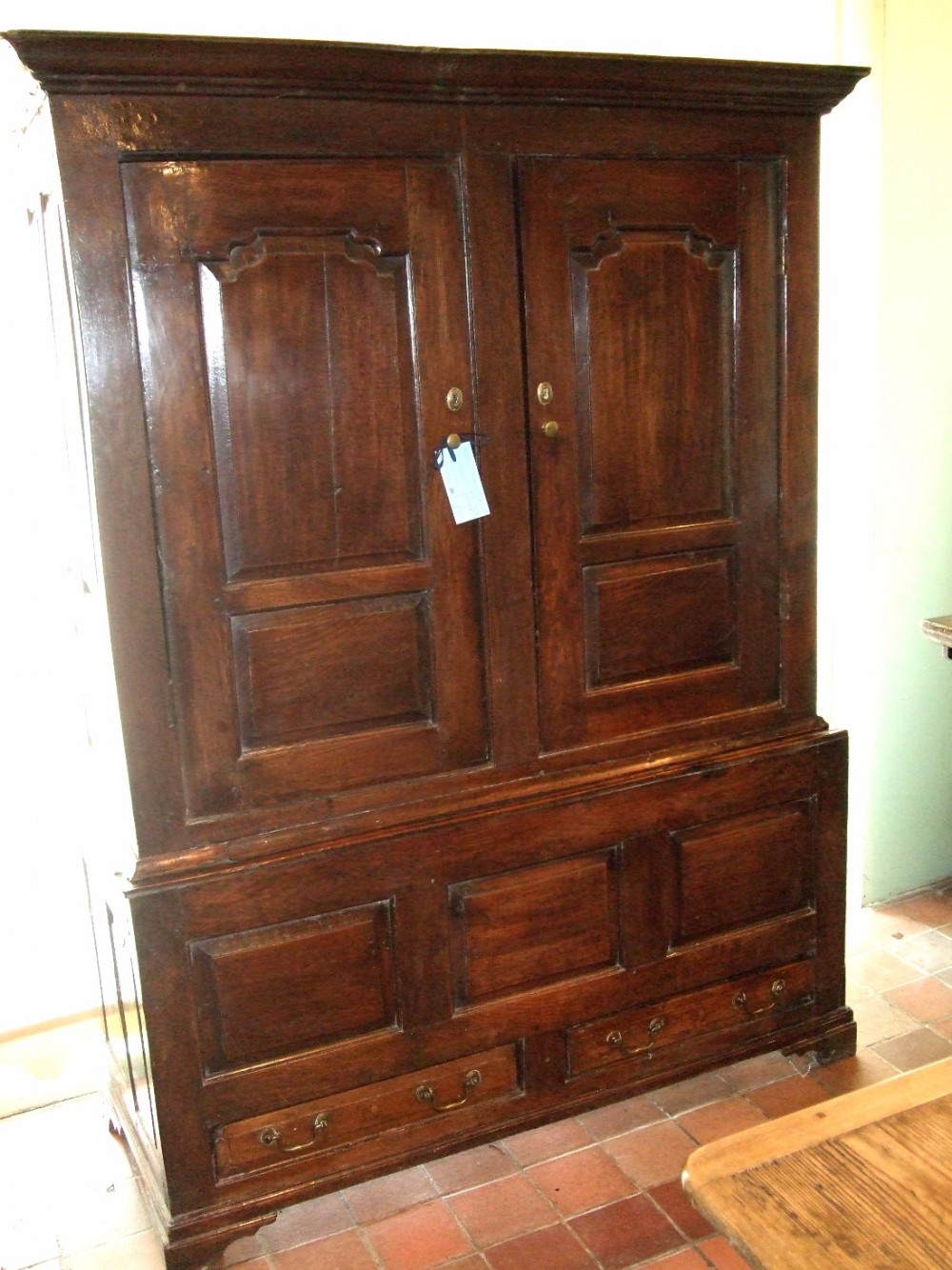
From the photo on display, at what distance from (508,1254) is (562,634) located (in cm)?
114

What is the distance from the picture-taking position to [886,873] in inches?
134

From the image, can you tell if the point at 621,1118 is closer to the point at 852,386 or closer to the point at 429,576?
the point at 429,576

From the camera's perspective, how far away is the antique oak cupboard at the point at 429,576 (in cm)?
185

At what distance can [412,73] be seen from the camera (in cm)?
187

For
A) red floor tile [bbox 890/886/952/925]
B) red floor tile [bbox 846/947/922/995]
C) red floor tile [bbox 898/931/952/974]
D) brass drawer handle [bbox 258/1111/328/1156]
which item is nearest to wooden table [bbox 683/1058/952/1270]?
brass drawer handle [bbox 258/1111/328/1156]

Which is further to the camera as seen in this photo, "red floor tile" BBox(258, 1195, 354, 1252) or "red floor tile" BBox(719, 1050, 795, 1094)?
"red floor tile" BBox(719, 1050, 795, 1094)

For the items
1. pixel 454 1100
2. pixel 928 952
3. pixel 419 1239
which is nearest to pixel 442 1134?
pixel 454 1100

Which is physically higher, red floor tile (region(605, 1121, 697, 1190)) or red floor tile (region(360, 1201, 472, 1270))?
red floor tile (region(605, 1121, 697, 1190))

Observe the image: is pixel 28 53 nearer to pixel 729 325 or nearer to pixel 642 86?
pixel 642 86

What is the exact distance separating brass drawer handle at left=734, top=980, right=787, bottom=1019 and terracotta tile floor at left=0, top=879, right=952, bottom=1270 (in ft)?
0.66

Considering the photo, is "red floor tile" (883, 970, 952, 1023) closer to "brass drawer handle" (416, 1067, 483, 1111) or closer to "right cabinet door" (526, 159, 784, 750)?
"right cabinet door" (526, 159, 784, 750)

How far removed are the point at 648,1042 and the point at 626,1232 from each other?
36 centimetres

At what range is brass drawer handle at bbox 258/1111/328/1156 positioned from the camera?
6.82 feet

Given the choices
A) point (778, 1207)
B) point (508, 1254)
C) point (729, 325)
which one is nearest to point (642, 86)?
point (729, 325)
